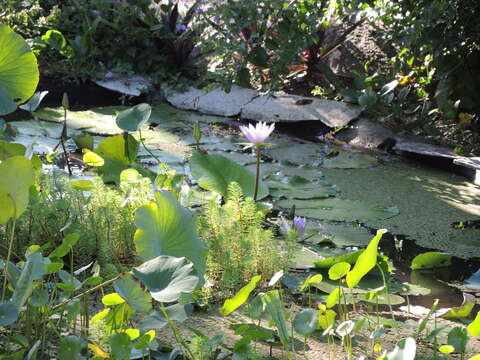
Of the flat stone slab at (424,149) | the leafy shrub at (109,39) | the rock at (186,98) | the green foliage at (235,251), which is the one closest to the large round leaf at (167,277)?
the green foliage at (235,251)

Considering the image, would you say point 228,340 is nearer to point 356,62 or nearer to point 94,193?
point 94,193

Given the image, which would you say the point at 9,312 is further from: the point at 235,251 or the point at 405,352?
the point at 235,251

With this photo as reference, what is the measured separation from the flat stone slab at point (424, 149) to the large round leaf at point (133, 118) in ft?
5.61

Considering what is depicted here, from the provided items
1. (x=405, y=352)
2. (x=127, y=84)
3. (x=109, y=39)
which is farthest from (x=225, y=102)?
(x=405, y=352)

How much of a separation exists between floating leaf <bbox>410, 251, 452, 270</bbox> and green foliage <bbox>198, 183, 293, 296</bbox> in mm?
463

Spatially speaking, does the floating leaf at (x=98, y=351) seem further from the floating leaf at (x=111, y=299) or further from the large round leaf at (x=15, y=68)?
the large round leaf at (x=15, y=68)

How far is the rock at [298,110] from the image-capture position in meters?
3.85

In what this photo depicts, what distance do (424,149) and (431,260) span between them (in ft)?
4.82

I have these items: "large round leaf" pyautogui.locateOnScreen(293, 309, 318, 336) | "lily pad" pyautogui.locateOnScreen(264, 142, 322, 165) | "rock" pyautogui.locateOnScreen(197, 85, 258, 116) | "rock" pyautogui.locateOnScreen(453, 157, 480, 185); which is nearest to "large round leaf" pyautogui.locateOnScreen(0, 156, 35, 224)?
"large round leaf" pyautogui.locateOnScreen(293, 309, 318, 336)

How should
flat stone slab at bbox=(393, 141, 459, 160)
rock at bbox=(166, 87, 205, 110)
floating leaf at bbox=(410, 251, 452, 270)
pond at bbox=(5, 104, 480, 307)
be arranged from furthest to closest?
rock at bbox=(166, 87, 205, 110) → flat stone slab at bbox=(393, 141, 459, 160) → pond at bbox=(5, 104, 480, 307) → floating leaf at bbox=(410, 251, 452, 270)

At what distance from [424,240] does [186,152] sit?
58.2 inches

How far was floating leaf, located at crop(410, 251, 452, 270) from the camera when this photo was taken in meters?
1.93

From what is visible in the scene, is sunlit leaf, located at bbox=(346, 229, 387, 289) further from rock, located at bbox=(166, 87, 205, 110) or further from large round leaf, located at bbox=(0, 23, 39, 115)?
rock, located at bbox=(166, 87, 205, 110)

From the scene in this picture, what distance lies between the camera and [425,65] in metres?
3.65
